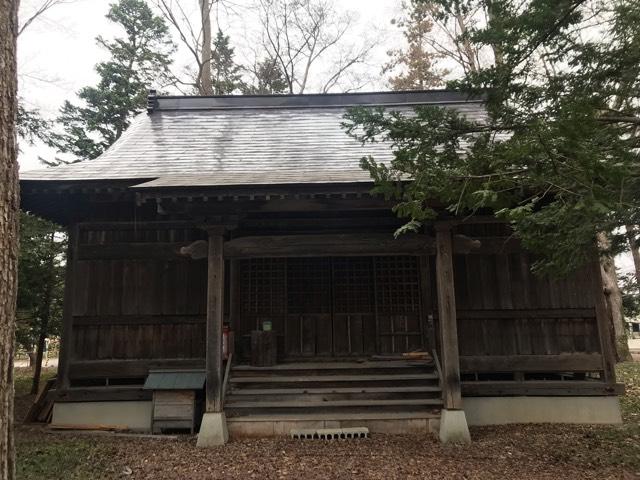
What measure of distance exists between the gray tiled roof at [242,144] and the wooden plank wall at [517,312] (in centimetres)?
281

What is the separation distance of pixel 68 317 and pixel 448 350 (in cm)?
609

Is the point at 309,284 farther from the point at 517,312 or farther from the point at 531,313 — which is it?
the point at 531,313

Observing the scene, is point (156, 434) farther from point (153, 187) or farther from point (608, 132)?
point (608, 132)

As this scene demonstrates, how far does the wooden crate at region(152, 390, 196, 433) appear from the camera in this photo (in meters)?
6.61

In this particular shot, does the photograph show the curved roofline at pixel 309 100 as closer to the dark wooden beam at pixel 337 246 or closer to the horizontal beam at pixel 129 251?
the horizontal beam at pixel 129 251

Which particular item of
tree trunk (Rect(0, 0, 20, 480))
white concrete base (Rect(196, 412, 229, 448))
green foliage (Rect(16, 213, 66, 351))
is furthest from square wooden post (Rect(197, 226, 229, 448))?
green foliage (Rect(16, 213, 66, 351))

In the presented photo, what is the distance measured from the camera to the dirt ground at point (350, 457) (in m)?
4.88

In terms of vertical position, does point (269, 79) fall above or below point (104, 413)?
above

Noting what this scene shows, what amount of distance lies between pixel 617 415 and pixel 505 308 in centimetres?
235

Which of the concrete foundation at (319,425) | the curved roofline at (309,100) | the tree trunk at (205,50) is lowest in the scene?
the concrete foundation at (319,425)

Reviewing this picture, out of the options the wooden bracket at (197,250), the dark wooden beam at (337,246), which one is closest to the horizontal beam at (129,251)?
the wooden bracket at (197,250)

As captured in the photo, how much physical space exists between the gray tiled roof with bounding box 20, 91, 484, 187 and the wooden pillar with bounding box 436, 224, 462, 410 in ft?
4.84

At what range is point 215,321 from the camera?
6.13 metres

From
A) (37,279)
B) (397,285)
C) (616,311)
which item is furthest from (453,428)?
(616,311)
